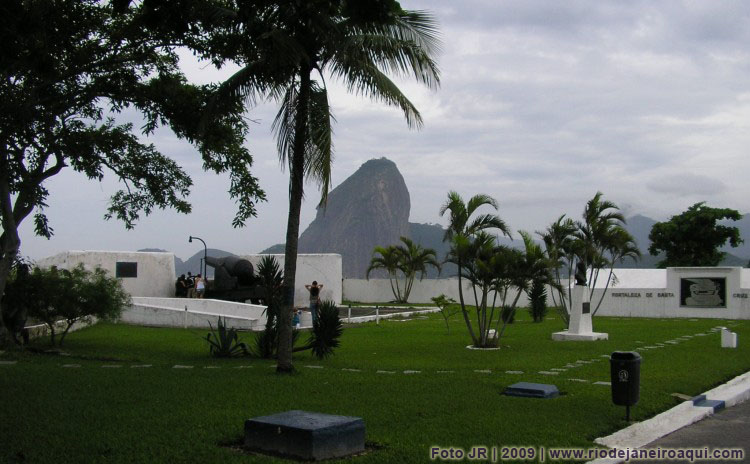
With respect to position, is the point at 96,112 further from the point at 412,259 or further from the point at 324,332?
the point at 412,259

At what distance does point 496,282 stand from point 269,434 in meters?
11.3

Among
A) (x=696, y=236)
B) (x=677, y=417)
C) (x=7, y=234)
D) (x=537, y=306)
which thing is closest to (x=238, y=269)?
(x=537, y=306)

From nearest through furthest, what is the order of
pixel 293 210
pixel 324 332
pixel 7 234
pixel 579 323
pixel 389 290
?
pixel 293 210 → pixel 324 332 → pixel 7 234 → pixel 579 323 → pixel 389 290

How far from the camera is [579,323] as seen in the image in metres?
20.0

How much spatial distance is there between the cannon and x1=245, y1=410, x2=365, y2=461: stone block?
80.8 feet

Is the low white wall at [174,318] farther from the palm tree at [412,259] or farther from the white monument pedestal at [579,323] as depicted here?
the palm tree at [412,259]

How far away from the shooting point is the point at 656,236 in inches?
1806

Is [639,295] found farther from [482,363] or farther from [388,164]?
[388,164]

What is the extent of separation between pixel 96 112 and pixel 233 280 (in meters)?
17.0

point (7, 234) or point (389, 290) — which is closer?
point (7, 234)

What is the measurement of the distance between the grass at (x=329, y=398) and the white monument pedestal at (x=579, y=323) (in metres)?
2.35

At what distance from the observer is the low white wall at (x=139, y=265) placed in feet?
94.7

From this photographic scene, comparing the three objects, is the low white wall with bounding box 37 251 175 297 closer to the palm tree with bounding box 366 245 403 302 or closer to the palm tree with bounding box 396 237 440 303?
the palm tree with bounding box 366 245 403 302

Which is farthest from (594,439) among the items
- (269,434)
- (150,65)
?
(150,65)
